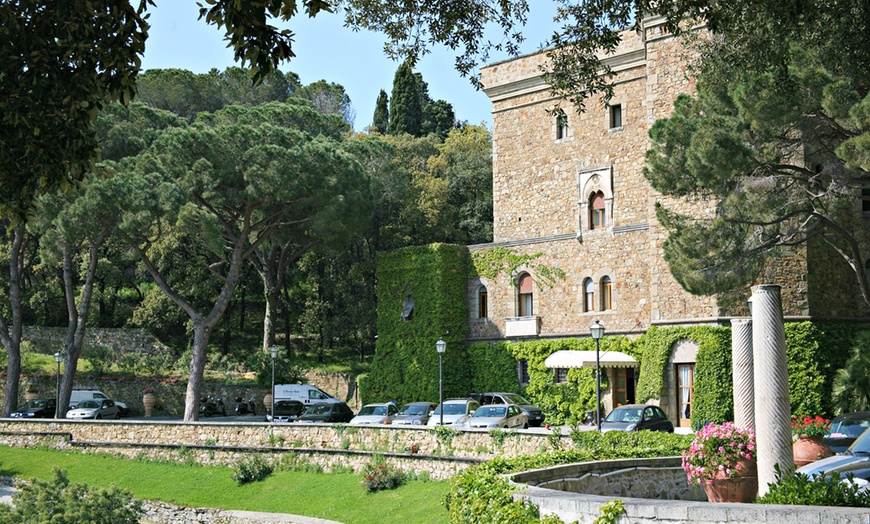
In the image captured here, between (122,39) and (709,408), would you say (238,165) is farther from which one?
(122,39)

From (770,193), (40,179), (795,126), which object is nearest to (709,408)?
(770,193)

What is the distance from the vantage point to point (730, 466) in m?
12.9

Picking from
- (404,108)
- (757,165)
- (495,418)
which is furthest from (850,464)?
(404,108)

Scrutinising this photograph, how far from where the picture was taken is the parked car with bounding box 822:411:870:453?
20641 mm

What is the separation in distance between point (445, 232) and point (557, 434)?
1289 inches

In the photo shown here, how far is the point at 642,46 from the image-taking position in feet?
124

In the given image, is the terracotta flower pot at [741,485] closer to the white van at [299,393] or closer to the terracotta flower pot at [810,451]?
the terracotta flower pot at [810,451]

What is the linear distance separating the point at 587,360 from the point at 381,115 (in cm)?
4125

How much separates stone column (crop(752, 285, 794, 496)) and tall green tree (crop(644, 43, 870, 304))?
9.64 meters

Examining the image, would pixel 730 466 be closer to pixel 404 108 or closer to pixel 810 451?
pixel 810 451

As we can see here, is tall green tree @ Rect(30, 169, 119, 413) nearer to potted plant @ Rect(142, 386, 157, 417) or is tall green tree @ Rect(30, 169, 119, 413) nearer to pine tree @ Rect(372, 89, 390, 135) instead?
potted plant @ Rect(142, 386, 157, 417)

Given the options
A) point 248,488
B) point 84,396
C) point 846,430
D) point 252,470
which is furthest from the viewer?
point 84,396

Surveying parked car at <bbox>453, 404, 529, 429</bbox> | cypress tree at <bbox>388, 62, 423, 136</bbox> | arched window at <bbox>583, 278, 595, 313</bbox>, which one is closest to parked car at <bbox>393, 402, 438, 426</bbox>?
parked car at <bbox>453, 404, 529, 429</bbox>

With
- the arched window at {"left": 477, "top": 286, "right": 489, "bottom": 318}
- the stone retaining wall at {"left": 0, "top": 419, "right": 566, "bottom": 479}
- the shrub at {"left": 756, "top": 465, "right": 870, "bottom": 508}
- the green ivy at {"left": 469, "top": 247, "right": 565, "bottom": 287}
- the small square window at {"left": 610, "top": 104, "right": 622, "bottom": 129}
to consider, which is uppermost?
the small square window at {"left": 610, "top": 104, "right": 622, "bottom": 129}
